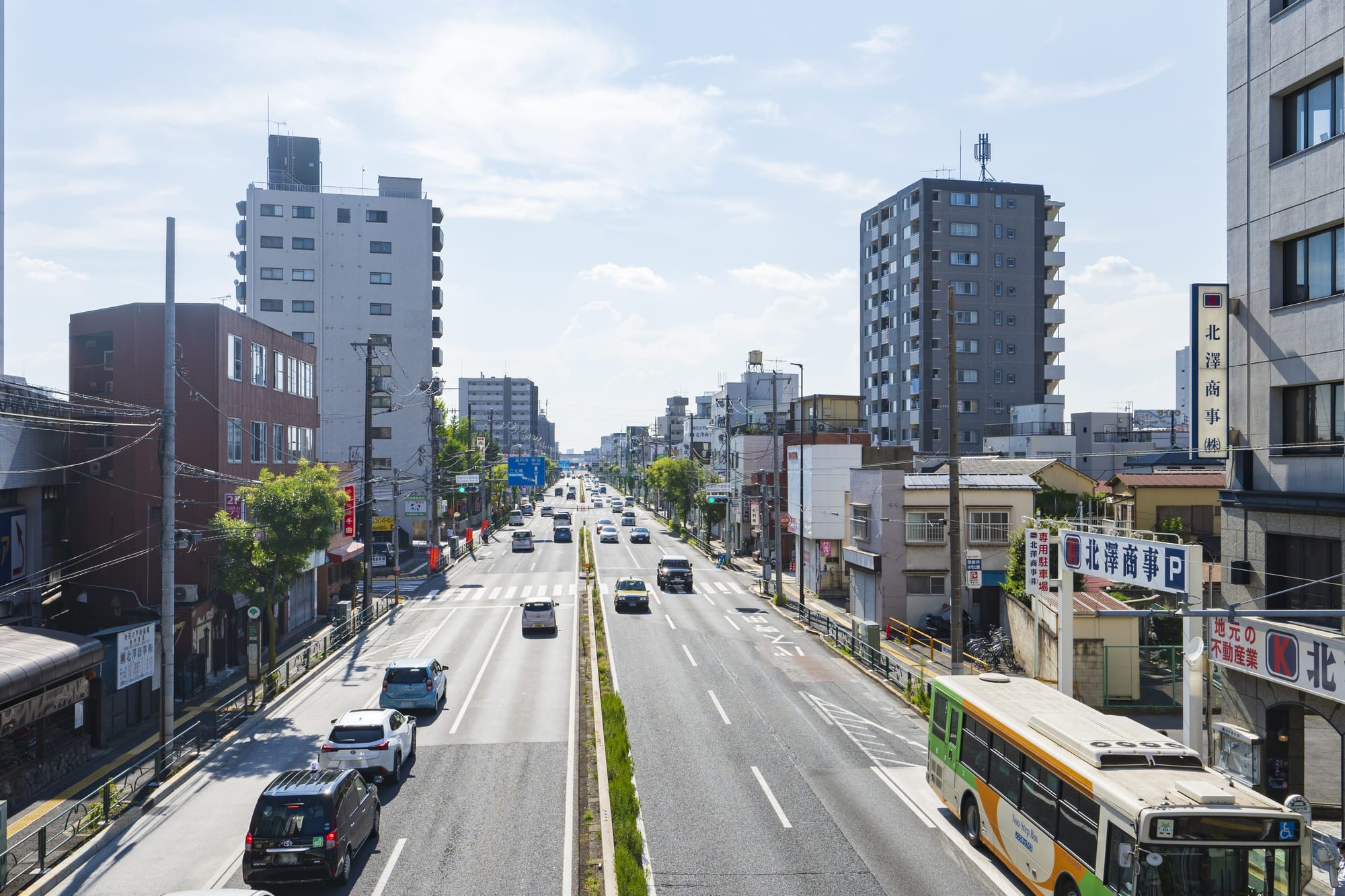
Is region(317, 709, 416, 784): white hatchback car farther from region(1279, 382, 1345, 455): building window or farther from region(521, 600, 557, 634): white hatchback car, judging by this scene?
→ region(1279, 382, 1345, 455): building window

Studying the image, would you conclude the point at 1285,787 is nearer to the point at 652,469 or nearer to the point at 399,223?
the point at 399,223

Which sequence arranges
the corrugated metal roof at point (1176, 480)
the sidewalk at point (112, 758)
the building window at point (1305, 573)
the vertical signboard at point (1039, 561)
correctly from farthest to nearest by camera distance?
1. the corrugated metal roof at point (1176, 480)
2. the vertical signboard at point (1039, 561)
3. the sidewalk at point (112, 758)
4. the building window at point (1305, 573)

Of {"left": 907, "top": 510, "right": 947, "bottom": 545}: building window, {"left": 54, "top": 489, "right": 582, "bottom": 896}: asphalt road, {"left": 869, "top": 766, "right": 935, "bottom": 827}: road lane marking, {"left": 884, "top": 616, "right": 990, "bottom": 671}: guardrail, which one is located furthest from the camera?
{"left": 907, "top": 510, "right": 947, "bottom": 545}: building window

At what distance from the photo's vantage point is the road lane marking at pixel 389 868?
610 inches

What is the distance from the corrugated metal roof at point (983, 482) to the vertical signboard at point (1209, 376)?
66.3 ft

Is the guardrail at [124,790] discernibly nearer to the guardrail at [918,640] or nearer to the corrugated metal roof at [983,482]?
the guardrail at [918,640]

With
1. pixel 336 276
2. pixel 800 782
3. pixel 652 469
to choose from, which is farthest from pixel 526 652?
pixel 652 469

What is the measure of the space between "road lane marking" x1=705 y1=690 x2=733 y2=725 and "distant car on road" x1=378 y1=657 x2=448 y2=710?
8.84 metres

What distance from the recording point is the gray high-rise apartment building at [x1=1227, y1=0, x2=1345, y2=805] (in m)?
19.5

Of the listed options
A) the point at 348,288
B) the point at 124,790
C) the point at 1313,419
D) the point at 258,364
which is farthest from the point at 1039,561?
the point at 348,288

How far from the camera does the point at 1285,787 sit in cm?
2017

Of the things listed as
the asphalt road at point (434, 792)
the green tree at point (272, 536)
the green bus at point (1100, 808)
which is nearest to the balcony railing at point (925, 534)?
the asphalt road at point (434, 792)

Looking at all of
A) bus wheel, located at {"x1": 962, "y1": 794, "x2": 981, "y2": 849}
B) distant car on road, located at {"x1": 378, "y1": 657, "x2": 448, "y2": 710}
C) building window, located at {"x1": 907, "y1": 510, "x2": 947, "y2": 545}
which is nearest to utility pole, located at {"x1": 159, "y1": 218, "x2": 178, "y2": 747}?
distant car on road, located at {"x1": 378, "y1": 657, "x2": 448, "y2": 710}

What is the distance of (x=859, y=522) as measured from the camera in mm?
47875
